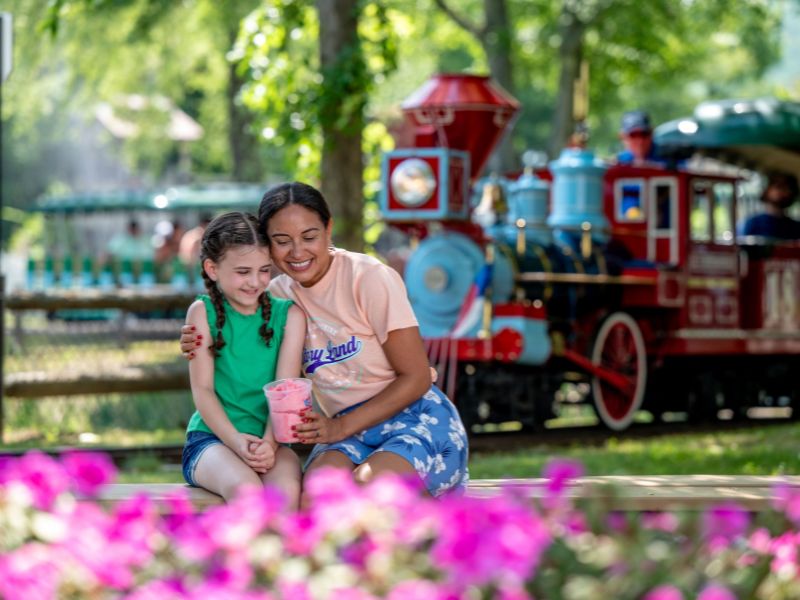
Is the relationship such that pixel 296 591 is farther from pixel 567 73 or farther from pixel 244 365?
pixel 567 73

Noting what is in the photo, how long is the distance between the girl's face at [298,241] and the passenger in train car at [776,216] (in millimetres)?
10238

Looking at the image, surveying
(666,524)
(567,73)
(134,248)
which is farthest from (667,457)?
(134,248)

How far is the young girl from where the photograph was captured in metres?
4.21

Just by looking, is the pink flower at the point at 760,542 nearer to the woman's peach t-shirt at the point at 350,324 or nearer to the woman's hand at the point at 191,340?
the woman's peach t-shirt at the point at 350,324

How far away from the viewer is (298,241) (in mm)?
4316

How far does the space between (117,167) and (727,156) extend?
42329 mm

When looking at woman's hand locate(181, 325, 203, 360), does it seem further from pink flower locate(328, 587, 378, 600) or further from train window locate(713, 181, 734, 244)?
train window locate(713, 181, 734, 244)

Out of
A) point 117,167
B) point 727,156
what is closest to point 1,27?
point 727,156

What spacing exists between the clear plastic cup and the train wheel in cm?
892

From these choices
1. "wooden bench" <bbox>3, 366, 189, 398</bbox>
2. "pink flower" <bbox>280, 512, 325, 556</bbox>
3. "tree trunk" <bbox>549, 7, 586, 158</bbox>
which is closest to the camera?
"pink flower" <bbox>280, 512, 325, 556</bbox>

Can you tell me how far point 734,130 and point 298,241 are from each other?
9.31m

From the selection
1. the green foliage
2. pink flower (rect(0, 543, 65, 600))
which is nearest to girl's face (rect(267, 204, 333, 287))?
pink flower (rect(0, 543, 65, 600))

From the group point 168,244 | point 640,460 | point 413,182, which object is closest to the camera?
point 640,460

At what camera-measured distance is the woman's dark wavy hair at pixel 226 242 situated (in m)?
4.23
